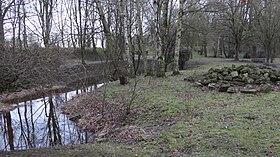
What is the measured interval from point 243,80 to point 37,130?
24.6 ft

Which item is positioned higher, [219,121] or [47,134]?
[219,121]

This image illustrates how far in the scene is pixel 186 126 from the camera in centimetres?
701

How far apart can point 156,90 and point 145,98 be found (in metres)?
1.14

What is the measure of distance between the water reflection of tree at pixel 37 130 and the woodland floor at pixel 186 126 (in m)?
0.67

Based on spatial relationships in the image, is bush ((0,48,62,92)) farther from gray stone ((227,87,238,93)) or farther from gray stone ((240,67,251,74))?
gray stone ((240,67,251,74))

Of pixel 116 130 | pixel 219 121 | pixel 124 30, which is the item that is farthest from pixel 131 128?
pixel 124 30

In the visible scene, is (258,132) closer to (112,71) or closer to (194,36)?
(112,71)

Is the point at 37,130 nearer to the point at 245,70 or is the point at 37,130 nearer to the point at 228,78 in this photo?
the point at 228,78

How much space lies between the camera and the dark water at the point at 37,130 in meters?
8.37

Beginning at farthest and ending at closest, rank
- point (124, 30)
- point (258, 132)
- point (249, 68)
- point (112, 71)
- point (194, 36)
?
point (194, 36) → point (112, 71) → point (124, 30) → point (249, 68) → point (258, 132)

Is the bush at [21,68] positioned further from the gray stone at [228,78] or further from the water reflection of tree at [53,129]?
the gray stone at [228,78]

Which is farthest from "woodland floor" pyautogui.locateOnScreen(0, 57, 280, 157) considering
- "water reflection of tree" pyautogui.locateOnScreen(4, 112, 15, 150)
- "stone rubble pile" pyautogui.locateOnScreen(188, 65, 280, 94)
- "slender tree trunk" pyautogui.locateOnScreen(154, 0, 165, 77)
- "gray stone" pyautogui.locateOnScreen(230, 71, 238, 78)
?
"slender tree trunk" pyautogui.locateOnScreen(154, 0, 165, 77)

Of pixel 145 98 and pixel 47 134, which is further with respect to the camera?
pixel 145 98

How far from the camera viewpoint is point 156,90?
11117 mm
